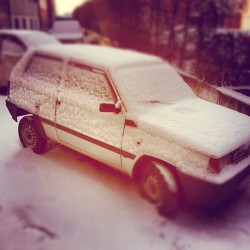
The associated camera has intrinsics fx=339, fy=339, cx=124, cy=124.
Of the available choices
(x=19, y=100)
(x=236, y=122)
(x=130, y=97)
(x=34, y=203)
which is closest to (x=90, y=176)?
(x=34, y=203)

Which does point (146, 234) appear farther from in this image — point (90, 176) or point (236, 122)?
point (236, 122)

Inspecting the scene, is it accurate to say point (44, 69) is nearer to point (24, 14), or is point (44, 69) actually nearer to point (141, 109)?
point (141, 109)

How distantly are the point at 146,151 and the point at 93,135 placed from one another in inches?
32.2

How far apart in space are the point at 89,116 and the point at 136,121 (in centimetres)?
72

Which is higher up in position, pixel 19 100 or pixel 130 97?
pixel 130 97

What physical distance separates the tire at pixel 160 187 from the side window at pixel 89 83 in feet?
3.07

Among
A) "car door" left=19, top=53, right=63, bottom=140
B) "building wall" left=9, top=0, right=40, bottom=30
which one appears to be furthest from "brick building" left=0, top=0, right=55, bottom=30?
"car door" left=19, top=53, right=63, bottom=140

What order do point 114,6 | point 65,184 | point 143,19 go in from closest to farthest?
point 65,184
point 143,19
point 114,6

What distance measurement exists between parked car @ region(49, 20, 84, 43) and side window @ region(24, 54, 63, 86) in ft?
34.8

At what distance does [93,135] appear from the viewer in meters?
4.20

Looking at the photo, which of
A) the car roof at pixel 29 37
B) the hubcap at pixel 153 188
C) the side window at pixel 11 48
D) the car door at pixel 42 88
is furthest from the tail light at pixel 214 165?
the car roof at pixel 29 37

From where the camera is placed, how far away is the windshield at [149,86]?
4.01 m

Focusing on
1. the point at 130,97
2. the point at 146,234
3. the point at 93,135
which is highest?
the point at 130,97

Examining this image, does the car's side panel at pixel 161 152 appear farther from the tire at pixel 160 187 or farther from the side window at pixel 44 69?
the side window at pixel 44 69
